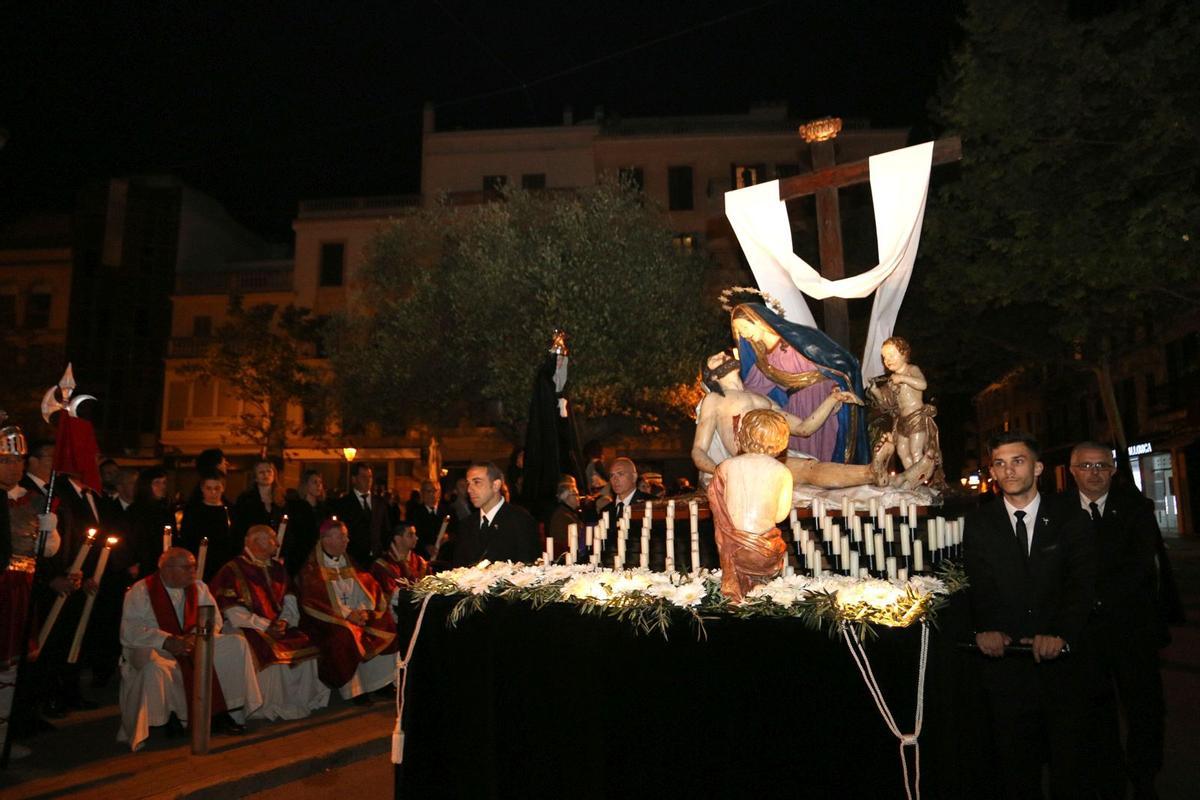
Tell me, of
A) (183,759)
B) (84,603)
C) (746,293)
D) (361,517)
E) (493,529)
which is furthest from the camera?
(361,517)

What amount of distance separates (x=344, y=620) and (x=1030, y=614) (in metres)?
5.77

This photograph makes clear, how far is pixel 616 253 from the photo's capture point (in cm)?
1980

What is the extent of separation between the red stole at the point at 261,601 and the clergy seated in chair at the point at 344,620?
19 centimetres

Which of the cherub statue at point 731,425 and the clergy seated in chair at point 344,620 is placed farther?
the clergy seated in chair at point 344,620

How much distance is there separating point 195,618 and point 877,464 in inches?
217

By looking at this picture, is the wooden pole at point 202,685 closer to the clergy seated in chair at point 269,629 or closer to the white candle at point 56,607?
the clergy seated in chair at point 269,629

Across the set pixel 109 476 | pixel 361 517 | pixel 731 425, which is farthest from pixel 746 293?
pixel 109 476

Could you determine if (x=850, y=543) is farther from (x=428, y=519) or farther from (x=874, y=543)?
(x=428, y=519)

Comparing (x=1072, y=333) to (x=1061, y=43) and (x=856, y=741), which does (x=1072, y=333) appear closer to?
(x=1061, y=43)

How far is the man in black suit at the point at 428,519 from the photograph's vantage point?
11625 mm

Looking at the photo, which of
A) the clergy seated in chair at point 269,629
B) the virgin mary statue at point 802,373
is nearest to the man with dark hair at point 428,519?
the clergy seated in chair at point 269,629

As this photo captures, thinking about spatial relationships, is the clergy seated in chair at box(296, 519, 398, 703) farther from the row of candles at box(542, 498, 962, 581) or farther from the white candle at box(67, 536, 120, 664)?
the row of candles at box(542, 498, 962, 581)

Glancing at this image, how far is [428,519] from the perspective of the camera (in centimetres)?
1192

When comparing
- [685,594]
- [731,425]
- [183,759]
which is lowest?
[183,759]
